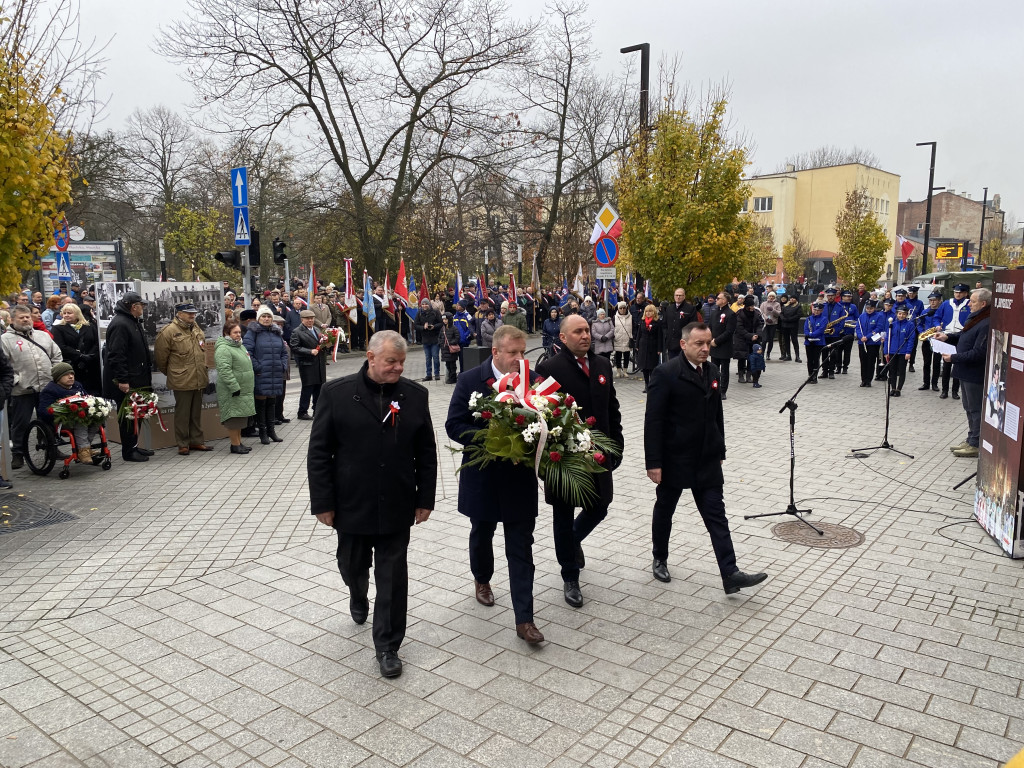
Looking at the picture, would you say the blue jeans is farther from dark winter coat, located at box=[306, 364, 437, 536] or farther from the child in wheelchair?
dark winter coat, located at box=[306, 364, 437, 536]

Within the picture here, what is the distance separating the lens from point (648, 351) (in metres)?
15.4

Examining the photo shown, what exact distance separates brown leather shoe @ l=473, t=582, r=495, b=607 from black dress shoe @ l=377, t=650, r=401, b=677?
1.05 m

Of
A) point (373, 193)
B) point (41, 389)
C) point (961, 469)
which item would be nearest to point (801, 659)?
point (961, 469)

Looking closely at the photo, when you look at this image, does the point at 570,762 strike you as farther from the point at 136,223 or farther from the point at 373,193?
the point at 136,223

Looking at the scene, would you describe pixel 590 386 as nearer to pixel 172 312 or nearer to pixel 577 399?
pixel 577 399

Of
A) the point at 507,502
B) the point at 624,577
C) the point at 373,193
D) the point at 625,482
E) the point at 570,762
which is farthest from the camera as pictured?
the point at 373,193

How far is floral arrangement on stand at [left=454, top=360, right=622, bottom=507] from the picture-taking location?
4.55m

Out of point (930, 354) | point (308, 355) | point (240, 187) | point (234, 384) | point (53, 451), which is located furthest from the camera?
point (930, 354)

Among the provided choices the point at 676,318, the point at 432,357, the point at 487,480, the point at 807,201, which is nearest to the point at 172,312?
the point at 432,357

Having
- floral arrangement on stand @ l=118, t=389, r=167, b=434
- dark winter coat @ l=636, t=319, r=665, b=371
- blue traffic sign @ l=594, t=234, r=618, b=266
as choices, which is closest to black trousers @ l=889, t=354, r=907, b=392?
dark winter coat @ l=636, t=319, r=665, b=371

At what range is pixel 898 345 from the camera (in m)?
15.0

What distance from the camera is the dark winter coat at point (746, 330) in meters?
15.9

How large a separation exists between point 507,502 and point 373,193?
24236 mm

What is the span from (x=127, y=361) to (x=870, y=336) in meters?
13.9
